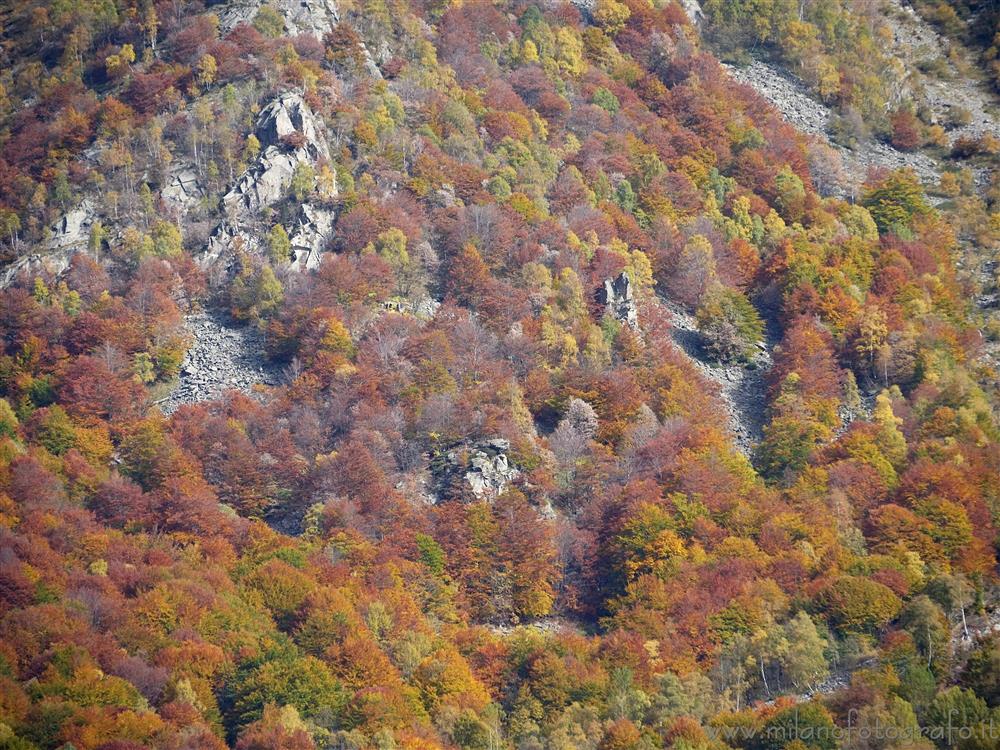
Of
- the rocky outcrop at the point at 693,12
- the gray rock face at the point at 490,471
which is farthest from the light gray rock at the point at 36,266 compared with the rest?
the rocky outcrop at the point at 693,12

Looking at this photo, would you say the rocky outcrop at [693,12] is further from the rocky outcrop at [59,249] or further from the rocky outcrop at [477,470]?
the rocky outcrop at [477,470]

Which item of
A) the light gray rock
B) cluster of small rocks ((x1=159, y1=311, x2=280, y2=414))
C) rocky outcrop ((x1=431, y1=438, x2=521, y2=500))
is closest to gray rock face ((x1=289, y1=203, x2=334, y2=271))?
cluster of small rocks ((x1=159, y1=311, x2=280, y2=414))

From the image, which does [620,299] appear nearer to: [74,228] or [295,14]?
[295,14]

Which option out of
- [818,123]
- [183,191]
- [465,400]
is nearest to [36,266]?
[183,191]

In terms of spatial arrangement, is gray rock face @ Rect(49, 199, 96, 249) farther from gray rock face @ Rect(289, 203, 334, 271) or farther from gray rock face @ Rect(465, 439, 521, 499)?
gray rock face @ Rect(465, 439, 521, 499)

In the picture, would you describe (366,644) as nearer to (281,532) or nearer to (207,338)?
(281,532)

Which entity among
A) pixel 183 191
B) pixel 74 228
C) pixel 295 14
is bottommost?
pixel 74 228

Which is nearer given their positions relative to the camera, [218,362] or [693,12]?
[218,362]
